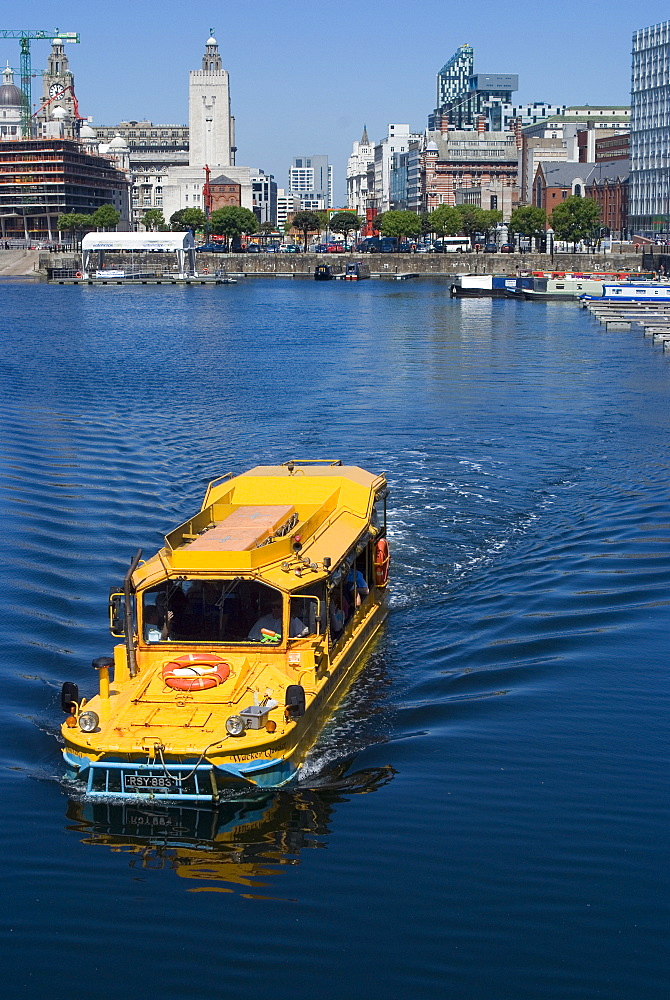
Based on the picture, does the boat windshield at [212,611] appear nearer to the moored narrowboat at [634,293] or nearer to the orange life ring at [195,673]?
the orange life ring at [195,673]

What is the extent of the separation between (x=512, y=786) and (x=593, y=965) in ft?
13.3

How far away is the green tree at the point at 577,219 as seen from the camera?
197125mm

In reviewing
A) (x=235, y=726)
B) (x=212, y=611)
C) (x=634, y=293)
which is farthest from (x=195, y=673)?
(x=634, y=293)

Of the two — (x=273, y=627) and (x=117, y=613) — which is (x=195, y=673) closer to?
(x=273, y=627)

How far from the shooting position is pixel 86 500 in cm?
3434

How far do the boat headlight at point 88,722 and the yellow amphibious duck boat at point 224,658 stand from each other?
2 cm

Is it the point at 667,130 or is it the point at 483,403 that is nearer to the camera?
the point at 483,403

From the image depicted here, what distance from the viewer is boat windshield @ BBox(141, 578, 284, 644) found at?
698 inches

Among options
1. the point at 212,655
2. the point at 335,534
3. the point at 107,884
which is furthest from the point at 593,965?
the point at 335,534

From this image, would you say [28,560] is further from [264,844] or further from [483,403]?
[483,403]

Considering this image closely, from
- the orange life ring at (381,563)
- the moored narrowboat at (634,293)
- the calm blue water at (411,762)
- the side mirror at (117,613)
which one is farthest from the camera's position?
the moored narrowboat at (634,293)

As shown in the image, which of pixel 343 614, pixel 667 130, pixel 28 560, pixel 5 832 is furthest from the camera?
pixel 667 130

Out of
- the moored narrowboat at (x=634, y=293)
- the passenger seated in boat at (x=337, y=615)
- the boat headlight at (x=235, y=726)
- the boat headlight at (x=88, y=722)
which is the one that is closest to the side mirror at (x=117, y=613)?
the boat headlight at (x=88, y=722)

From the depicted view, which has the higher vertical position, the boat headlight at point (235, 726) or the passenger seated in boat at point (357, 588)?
the passenger seated in boat at point (357, 588)
